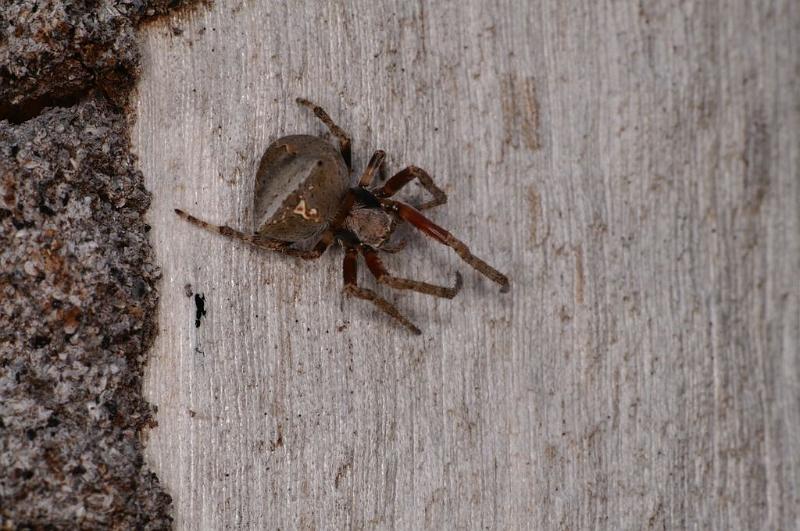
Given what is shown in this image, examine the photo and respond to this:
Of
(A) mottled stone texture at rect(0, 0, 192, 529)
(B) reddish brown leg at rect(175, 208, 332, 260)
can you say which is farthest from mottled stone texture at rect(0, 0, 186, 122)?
(B) reddish brown leg at rect(175, 208, 332, 260)

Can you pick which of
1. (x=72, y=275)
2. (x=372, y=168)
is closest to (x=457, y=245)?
(x=372, y=168)

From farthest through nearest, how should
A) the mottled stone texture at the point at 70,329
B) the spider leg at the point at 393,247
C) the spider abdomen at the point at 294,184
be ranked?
1. the spider leg at the point at 393,247
2. the spider abdomen at the point at 294,184
3. the mottled stone texture at the point at 70,329

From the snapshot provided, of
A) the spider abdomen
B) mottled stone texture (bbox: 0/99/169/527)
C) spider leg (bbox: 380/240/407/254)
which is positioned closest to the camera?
mottled stone texture (bbox: 0/99/169/527)

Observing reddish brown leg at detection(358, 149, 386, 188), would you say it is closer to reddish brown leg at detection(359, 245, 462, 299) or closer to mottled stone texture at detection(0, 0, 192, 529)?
reddish brown leg at detection(359, 245, 462, 299)

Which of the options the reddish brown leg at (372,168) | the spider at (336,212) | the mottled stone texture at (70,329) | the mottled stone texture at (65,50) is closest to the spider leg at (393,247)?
the spider at (336,212)

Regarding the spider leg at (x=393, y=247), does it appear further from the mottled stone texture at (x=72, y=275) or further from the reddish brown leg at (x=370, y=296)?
the mottled stone texture at (x=72, y=275)

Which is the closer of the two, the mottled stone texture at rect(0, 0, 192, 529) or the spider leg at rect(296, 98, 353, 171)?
the mottled stone texture at rect(0, 0, 192, 529)
